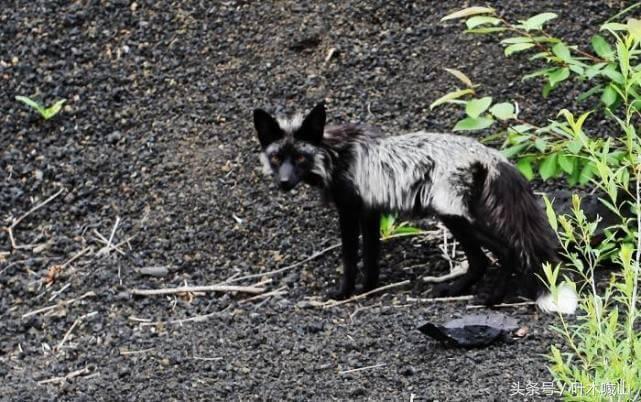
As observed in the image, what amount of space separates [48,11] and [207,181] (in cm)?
237

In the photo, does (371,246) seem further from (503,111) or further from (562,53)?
(562,53)

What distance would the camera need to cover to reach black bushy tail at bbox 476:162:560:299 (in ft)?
23.5

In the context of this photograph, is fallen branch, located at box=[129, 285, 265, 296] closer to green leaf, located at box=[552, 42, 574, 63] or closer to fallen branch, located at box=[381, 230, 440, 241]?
fallen branch, located at box=[381, 230, 440, 241]

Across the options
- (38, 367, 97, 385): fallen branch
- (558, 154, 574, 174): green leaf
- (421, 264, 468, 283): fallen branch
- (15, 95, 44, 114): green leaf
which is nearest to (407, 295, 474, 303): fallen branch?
(421, 264, 468, 283): fallen branch

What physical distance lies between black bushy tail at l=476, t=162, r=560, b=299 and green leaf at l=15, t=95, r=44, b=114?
3653 mm

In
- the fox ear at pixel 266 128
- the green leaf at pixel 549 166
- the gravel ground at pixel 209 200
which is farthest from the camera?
the fox ear at pixel 266 128

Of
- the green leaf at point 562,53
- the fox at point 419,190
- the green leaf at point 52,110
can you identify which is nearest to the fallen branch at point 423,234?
the fox at point 419,190

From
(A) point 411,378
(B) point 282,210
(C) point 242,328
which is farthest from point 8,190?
(A) point 411,378

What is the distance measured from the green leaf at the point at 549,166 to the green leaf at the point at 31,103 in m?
3.92

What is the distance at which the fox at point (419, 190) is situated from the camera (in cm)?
717

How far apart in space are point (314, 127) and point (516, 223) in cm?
135

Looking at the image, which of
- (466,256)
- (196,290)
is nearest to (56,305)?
(196,290)

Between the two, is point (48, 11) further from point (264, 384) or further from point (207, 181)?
point (264, 384)

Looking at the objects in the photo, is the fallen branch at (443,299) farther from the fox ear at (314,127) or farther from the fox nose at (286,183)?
the fox ear at (314,127)
